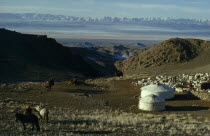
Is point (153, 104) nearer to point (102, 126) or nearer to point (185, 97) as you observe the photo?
point (185, 97)

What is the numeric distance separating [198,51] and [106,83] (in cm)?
2952

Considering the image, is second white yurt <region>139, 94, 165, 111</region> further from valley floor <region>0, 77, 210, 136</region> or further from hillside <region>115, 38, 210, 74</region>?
hillside <region>115, 38, 210, 74</region>

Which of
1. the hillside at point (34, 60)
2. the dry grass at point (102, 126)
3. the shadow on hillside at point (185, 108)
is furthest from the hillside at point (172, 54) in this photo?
the dry grass at point (102, 126)

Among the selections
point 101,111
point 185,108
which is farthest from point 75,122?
Answer: point 185,108

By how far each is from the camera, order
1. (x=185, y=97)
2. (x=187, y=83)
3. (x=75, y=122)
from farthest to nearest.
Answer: (x=187, y=83), (x=185, y=97), (x=75, y=122)

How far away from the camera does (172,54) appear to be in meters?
66.3

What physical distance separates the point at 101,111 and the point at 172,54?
42.2 meters

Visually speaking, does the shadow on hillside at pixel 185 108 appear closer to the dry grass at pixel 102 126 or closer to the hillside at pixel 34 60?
the dry grass at pixel 102 126

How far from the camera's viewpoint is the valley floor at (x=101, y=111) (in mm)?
17766

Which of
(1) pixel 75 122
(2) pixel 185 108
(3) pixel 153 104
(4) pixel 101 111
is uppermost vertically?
(1) pixel 75 122

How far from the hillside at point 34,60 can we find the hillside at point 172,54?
31.1 ft

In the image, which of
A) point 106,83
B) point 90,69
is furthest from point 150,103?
point 90,69

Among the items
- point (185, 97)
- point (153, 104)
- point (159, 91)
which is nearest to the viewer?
point (153, 104)

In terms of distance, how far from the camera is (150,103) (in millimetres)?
27547
